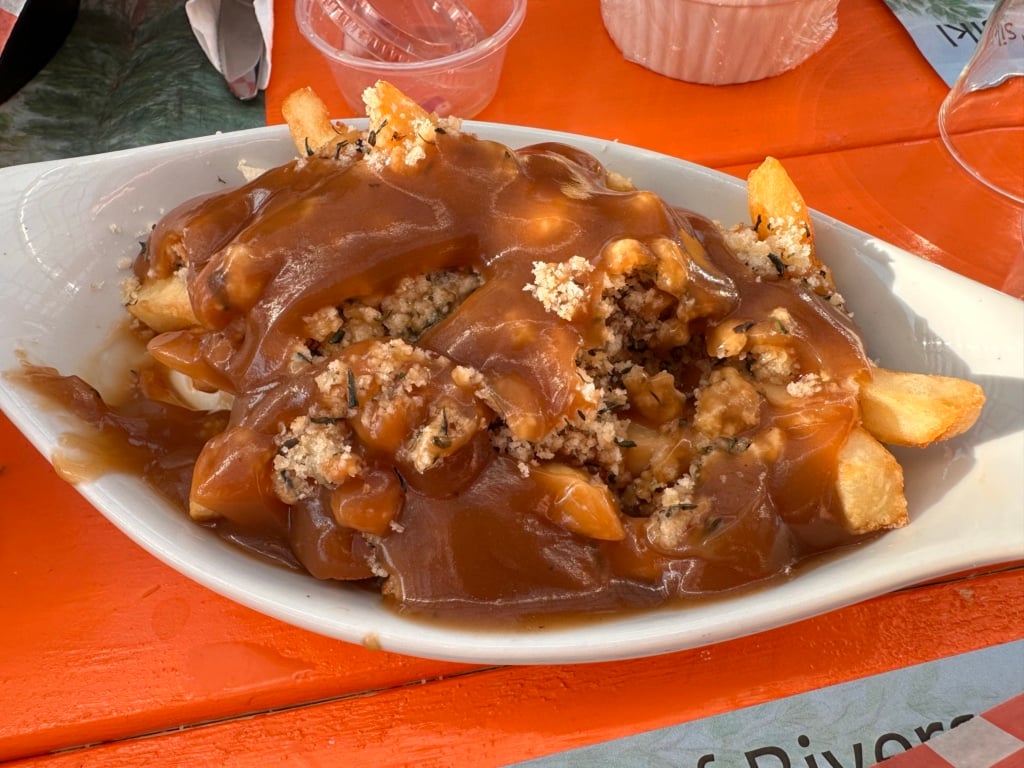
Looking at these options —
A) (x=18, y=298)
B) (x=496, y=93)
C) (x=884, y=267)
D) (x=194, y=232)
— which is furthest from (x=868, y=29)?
(x=18, y=298)

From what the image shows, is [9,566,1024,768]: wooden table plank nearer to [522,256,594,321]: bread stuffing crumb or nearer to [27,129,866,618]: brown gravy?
[27,129,866,618]: brown gravy

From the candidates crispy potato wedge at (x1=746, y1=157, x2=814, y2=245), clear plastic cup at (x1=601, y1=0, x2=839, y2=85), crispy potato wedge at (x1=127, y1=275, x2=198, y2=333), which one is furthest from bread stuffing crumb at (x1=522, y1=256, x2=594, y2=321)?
clear plastic cup at (x1=601, y1=0, x2=839, y2=85)

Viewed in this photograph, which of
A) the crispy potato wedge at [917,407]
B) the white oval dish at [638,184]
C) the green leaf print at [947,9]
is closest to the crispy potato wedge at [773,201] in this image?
the white oval dish at [638,184]

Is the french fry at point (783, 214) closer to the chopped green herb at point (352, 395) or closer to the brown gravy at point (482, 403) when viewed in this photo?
the brown gravy at point (482, 403)

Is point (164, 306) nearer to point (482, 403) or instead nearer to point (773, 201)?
point (482, 403)

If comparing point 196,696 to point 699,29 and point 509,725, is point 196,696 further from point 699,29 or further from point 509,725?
point 699,29

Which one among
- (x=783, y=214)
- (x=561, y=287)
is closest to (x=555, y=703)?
(x=561, y=287)

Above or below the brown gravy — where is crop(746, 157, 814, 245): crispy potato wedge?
above
